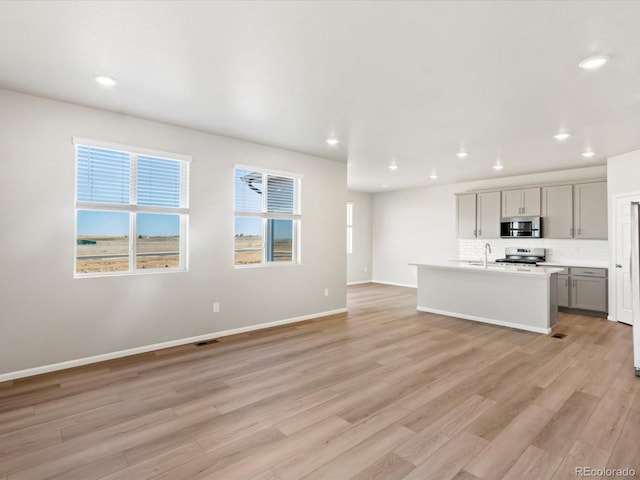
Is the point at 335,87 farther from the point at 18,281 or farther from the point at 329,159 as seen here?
the point at 18,281

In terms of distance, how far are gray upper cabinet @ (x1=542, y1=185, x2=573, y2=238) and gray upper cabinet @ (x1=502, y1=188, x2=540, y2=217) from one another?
5.4 inches

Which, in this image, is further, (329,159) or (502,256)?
(502,256)

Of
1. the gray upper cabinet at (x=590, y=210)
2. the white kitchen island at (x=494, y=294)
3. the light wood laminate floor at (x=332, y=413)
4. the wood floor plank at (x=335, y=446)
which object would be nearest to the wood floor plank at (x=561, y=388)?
the light wood laminate floor at (x=332, y=413)

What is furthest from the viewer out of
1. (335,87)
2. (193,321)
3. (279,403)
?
(193,321)

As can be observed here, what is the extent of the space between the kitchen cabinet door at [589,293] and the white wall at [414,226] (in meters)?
1.57

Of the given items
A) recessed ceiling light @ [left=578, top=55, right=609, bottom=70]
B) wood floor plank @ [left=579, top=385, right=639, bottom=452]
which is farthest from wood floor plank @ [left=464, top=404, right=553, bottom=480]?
recessed ceiling light @ [left=578, top=55, right=609, bottom=70]

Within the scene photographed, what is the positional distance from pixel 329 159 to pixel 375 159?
808 mm

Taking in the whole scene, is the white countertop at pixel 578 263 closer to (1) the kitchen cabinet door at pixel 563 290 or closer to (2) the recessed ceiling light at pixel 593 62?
(1) the kitchen cabinet door at pixel 563 290

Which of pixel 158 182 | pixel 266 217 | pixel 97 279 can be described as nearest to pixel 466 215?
pixel 266 217

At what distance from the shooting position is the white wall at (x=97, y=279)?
3.32 m

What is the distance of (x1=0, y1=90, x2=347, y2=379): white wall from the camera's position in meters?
3.32

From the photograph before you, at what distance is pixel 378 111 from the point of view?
377 cm

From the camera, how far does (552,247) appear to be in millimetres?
6977

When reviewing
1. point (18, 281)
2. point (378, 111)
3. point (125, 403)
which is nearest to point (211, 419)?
point (125, 403)
